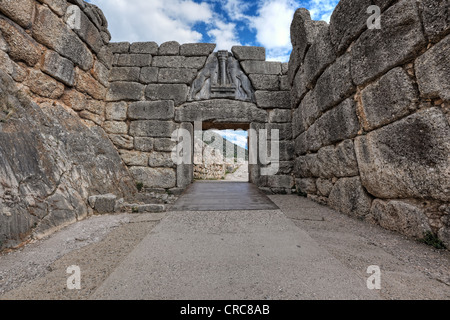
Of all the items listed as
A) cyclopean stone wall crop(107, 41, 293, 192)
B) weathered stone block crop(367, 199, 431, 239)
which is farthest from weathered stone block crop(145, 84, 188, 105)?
weathered stone block crop(367, 199, 431, 239)

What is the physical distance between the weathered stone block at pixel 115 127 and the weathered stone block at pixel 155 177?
955 millimetres

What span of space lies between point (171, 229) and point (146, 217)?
2.65 ft

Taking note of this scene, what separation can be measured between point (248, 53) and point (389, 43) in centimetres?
355

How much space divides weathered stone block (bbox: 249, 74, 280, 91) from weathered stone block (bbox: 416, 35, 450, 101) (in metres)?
3.34

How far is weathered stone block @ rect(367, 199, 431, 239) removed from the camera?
1.59 m

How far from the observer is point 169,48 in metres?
4.66

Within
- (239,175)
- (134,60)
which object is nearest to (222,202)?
(134,60)

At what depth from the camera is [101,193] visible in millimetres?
3094

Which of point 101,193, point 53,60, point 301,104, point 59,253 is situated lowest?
point 59,253

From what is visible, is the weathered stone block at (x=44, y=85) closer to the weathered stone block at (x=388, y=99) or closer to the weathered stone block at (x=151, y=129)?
the weathered stone block at (x=151, y=129)

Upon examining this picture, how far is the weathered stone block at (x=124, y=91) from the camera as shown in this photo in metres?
4.47
